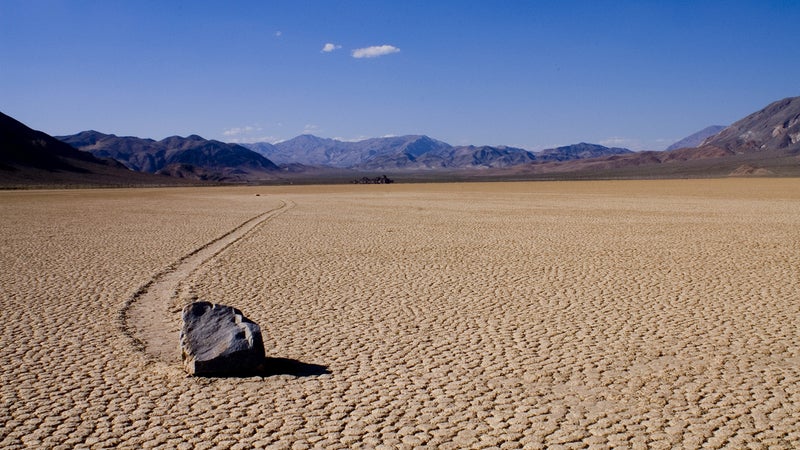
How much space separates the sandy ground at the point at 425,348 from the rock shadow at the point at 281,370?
43mm

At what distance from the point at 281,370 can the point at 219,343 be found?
57 cm

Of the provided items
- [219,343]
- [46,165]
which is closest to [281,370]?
[219,343]

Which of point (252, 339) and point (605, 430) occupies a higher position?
point (252, 339)

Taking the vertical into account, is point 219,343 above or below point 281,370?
above

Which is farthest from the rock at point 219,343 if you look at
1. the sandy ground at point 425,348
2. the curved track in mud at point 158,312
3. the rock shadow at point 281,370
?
the curved track in mud at point 158,312

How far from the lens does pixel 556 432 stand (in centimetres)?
437

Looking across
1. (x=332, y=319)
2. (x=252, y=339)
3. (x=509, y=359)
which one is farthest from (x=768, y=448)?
(x=332, y=319)

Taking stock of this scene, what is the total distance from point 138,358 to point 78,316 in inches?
86.3

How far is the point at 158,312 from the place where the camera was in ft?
26.4

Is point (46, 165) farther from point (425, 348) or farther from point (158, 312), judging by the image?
point (425, 348)

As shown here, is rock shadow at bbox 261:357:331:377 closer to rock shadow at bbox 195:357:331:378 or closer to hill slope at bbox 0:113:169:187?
rock shadow at bbox 195:357:331:378

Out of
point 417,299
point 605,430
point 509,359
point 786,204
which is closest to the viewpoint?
point 605,430

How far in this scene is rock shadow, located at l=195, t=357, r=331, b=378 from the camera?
550cm

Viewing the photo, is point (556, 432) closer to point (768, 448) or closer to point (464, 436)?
point (464, 436)
